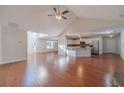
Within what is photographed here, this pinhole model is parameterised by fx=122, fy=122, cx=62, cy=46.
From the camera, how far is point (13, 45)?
26.2ft

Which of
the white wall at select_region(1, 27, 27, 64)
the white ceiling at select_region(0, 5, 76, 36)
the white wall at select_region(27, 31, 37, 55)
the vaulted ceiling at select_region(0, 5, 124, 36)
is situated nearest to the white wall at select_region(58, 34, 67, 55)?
the vaulted ceiling at select_region(0, 5, 124, 36)

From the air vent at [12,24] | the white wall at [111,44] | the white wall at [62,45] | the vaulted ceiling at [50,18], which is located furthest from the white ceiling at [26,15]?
the white wall at [111,44]

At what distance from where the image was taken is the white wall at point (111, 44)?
14560 mm

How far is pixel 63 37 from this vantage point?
12562 millimetres

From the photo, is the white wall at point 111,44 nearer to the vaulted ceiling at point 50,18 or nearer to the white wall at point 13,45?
the vaulted ceiling at point 50,18

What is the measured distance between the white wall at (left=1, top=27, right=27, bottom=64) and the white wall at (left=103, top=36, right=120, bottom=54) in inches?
419

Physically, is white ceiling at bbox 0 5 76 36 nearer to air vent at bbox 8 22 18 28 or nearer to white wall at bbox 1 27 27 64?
air vent at bbox 8 22 18 28

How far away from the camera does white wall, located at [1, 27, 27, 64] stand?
7.32 metres

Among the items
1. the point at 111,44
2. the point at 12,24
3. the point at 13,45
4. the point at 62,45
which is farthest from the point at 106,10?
the point at 111,44

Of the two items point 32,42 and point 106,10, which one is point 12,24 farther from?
point 32,42

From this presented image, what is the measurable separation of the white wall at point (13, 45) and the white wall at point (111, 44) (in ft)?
34.9
